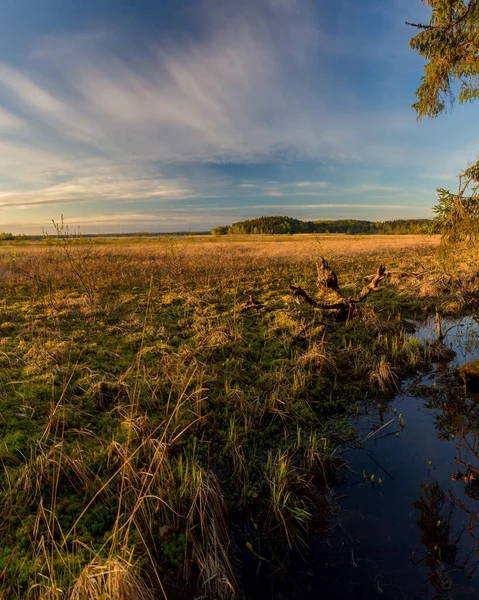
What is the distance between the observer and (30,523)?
3.19 metres

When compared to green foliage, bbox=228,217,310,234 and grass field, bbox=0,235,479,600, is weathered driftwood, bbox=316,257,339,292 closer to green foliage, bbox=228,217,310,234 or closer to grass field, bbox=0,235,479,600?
grass field, bbox=0,235,479,600

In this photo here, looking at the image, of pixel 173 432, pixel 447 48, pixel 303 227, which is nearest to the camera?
pixel 173 432

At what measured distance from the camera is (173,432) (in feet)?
11.9

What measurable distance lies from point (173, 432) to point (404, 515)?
2.78 metres

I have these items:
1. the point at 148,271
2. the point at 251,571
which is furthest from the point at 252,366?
the point at 148,271

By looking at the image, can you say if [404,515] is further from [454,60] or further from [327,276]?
[454,60]

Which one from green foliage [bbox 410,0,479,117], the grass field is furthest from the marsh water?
green foliage [bbox 410,0,479,117]

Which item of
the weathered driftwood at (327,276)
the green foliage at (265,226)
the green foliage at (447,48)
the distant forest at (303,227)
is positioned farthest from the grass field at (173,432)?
the green foliage at (265,226)

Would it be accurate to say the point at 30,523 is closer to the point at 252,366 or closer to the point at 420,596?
the point at 420,596

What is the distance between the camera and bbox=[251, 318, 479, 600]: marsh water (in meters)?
3.01

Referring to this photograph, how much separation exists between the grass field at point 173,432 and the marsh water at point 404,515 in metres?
0.31

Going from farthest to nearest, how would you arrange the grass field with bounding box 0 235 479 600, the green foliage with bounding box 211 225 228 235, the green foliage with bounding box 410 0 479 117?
the green foliage with bounding box 211 225 228 235 < the green foliage with bounding box 410 0 479 117 < the grass field with bounding box 0 235 479 600

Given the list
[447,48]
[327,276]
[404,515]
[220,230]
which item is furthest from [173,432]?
[220,230]

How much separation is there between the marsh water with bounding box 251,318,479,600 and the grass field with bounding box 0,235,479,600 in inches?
12.1
